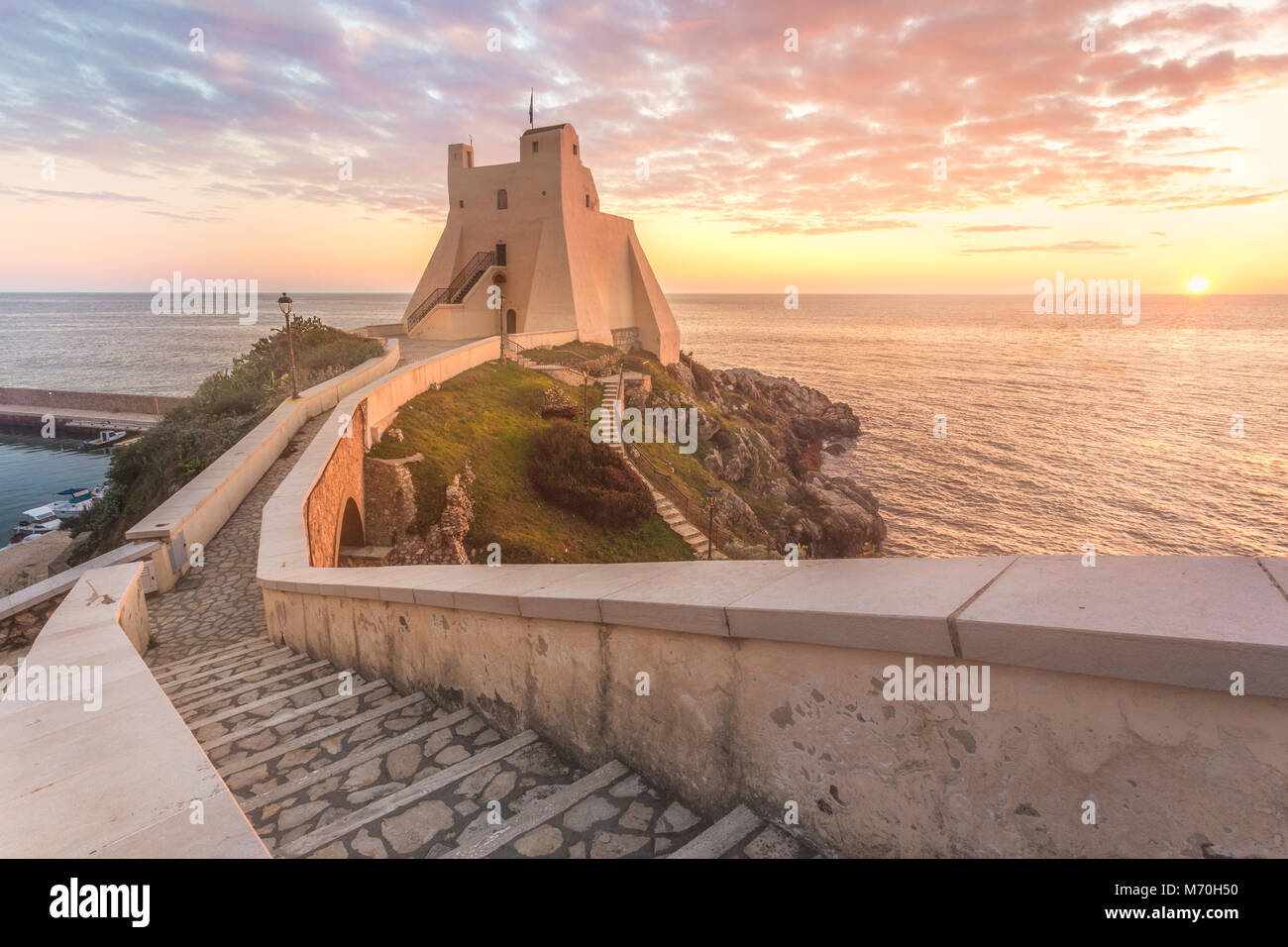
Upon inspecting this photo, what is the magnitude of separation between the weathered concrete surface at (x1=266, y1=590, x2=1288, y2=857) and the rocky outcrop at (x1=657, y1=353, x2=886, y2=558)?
18.8 meters

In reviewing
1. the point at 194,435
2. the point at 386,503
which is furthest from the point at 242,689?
the point at 194,435

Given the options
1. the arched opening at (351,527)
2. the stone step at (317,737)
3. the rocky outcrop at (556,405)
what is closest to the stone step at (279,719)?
the stone step at (317,737)

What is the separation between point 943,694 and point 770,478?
31587 millimetres

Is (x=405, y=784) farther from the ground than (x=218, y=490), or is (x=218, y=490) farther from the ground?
(x=218, y=490)

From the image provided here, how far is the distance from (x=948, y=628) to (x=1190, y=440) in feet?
191

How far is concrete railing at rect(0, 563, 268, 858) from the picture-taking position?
232 centimetres

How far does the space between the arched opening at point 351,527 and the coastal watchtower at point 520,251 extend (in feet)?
70.5

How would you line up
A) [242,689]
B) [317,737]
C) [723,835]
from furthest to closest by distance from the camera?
[242,689], [317,737], [723,835]

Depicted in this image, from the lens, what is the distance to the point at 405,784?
12.1 feet

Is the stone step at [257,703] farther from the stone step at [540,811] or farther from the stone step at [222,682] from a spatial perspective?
the stone step at [540,811]

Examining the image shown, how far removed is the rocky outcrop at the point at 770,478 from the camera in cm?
2864

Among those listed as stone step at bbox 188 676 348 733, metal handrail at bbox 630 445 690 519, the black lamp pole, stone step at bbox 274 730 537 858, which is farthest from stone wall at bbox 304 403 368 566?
metal handrail at bbox 630 445 690 519

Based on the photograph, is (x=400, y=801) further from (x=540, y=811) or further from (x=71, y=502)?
(x=71, y=502)
